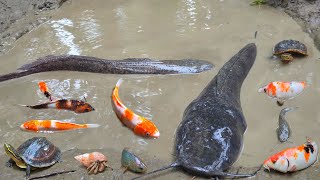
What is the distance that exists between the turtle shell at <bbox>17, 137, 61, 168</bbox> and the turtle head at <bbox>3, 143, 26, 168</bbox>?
4 centimetres

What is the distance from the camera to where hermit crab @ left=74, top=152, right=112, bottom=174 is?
407 centimetres

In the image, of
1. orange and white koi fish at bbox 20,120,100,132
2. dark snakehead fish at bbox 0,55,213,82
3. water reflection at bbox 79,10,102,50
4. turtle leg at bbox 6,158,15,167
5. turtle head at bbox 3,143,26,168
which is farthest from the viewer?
water reflection at bbox 79,10,102,50

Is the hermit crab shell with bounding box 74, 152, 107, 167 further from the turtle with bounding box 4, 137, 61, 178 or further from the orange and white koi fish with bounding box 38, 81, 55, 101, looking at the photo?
the orange and white koi fish with bounding box 38, 81, 55, 101

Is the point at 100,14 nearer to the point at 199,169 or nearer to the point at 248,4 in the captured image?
the point at 248,4

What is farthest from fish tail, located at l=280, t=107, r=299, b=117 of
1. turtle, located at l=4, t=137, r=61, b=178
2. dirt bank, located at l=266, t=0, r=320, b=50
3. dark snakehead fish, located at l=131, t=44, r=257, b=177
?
turtle, located at l=4, t=137, r=61, b=178

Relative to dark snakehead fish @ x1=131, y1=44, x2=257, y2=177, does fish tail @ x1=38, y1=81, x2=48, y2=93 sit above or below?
below

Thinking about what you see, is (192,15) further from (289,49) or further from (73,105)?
(73,105)

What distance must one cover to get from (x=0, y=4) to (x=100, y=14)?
6.58ft

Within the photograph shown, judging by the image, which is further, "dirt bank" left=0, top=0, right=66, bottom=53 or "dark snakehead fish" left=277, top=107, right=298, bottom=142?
"dirt bank" left=0, top=0, right=66, bottom=53

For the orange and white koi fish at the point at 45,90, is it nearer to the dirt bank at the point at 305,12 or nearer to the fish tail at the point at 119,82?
the fish tail at the point at 119,82

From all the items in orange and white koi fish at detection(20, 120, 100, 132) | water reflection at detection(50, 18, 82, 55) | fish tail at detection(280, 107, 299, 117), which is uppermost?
water reflection at detection(50, 18, 82, 55)

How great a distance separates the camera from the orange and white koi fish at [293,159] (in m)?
3.85

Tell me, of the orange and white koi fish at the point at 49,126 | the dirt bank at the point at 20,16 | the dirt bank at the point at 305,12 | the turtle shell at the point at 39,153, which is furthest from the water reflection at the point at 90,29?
the dirt bank at the point at 305,12

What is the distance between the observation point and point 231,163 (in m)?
3.98
